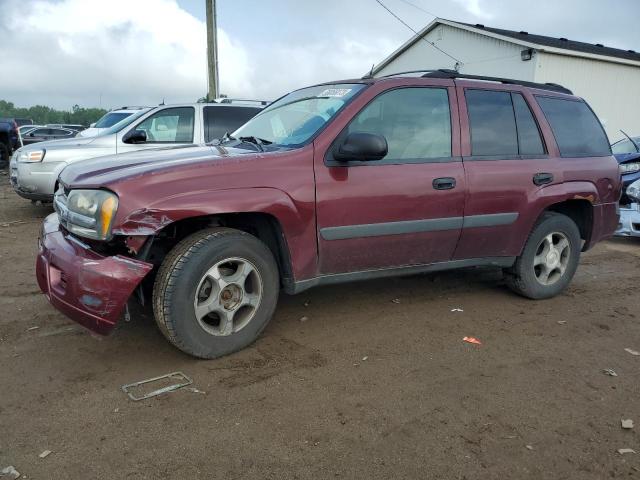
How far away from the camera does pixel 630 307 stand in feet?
15.1

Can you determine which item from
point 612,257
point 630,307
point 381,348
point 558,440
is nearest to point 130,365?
point 381,348

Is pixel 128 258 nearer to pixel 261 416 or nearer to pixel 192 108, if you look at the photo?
pixel 261 416

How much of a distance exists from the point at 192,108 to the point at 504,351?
603 cm

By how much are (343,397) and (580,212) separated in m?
3.27

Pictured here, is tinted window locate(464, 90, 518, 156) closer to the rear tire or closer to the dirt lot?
the rear tire

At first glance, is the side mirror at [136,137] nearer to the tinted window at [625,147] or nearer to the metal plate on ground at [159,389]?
the metal plate on ground at [159,389]

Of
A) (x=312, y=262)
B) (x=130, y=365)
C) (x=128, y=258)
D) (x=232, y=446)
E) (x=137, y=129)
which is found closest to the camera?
(x=232, y=446)

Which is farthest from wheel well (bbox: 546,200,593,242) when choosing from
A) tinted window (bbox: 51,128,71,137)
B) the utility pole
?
tinted window (bbox: 51,128,71,137)

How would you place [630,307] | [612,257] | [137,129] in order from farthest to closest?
[137,129] → [612,257] → [630,307]

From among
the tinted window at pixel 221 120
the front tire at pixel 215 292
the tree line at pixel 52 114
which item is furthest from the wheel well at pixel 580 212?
the tree line at pixel 52 114

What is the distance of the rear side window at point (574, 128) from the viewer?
4566 mm

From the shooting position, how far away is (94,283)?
2877 mm

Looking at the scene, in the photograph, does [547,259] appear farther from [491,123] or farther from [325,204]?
[325,204]

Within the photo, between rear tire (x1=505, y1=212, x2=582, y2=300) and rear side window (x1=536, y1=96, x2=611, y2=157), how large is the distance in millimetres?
625
